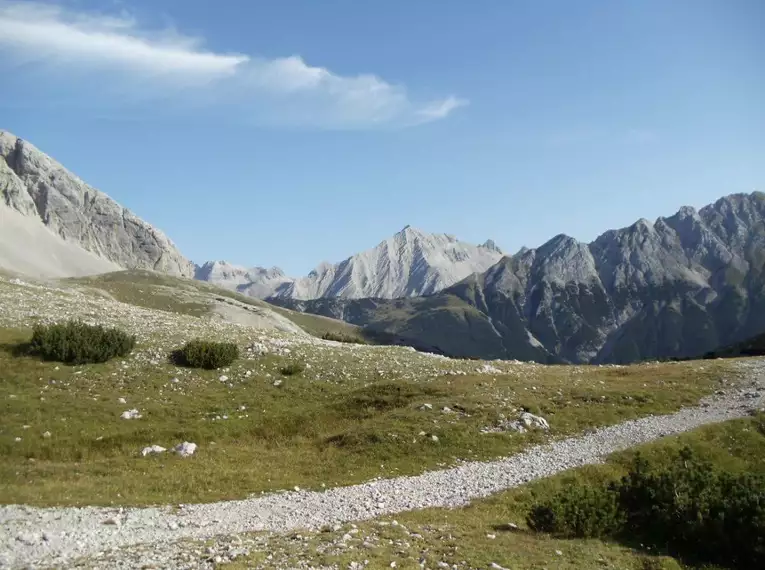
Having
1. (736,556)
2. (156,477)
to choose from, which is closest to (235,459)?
(156,477)

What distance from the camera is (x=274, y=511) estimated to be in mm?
20438

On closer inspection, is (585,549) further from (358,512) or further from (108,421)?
(108,421)

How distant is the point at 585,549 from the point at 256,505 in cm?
1141

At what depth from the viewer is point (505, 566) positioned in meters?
15.5

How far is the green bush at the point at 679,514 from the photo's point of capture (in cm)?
1769

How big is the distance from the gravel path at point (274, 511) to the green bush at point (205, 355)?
18768 mm

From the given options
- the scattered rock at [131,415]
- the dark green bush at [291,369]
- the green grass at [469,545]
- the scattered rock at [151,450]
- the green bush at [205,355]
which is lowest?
the scattered rock at [151,450]

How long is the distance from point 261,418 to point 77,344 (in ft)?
46.2

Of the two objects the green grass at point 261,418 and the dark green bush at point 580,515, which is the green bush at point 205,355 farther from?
the dark green bush at point 580,515

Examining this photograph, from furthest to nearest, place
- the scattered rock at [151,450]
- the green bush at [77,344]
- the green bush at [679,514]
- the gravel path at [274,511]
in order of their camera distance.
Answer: the green bush at [77,344]
the scattered rock at [151,450]
the green bush at [679,514]
the gravel path at [274,511]

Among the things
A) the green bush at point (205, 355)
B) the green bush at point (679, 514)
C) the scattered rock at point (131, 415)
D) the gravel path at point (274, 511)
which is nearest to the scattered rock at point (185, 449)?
the scattered rock at point (131, 415)

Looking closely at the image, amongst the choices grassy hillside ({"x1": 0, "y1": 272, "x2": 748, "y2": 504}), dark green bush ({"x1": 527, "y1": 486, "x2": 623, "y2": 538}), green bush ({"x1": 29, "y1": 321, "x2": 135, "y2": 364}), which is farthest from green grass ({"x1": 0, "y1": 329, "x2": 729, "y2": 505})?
dark green bush ({"x1": 527, "y1": 486, "x2": 623, "y2": 538})

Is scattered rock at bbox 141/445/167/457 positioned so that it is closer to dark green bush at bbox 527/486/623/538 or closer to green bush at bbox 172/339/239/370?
green bush at bbox 172/339/239/370

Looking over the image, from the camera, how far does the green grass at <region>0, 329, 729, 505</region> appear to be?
80.2 feet
